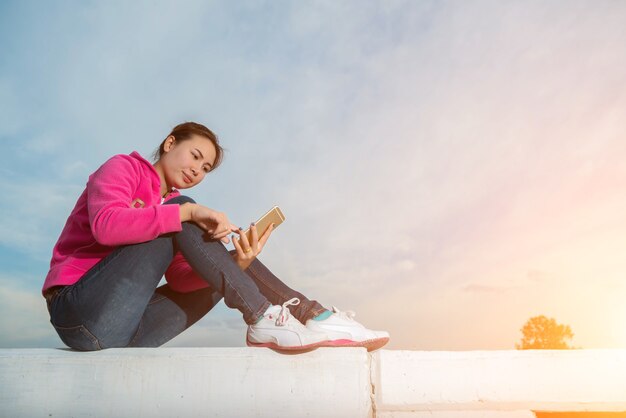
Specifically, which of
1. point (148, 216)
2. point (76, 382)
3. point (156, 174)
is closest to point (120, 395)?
point (76, 382)

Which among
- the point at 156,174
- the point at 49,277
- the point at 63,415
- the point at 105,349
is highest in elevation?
the point at 156,174

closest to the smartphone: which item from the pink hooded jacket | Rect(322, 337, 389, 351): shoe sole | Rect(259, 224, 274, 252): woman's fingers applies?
Rect(259, 224, 274, 252): woman's fingers

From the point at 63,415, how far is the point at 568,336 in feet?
83.1

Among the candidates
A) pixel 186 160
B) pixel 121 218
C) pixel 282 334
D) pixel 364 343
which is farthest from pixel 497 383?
pixel 186 160

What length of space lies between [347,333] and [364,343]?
11 cm

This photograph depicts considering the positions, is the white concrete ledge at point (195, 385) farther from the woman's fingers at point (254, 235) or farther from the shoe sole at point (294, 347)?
the woman's fingers at point (254, 235)

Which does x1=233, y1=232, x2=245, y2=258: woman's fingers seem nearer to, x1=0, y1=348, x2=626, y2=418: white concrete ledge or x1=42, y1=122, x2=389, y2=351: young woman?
x1=42, y1=122, x2=389, y2=351: young woman

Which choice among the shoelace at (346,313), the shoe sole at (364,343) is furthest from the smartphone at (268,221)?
the shoe sole at (364,343)

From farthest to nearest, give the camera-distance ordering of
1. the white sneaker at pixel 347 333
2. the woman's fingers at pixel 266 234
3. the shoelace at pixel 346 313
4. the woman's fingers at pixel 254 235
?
the woman's fingers at pixel 266 234
the woman's fingers at pixel 254 235
the shoelace at pixel 346 313
the white sneaker at pixel 347 333

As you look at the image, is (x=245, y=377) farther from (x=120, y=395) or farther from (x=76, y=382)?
(x=76, y=382)

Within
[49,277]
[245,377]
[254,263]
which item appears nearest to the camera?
[245,377]

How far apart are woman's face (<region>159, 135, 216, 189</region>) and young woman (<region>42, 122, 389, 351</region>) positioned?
24 cm

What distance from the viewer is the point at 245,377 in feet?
8.09

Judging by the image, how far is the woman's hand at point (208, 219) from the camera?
259 centimetres
